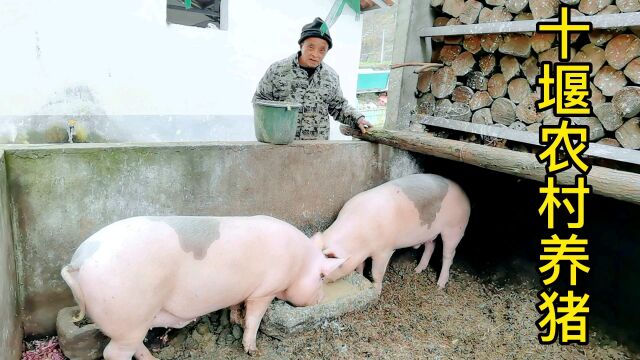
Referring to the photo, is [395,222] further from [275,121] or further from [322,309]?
[275,121]

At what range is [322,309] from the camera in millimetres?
3180

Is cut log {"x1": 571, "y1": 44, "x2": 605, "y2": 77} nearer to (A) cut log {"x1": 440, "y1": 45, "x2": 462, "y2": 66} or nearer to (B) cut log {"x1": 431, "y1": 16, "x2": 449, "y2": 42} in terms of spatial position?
(A) cut log {"x1": 440, "y1": 45, "x2": 462, "y2": 66}

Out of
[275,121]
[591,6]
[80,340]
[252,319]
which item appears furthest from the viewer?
[275,121]

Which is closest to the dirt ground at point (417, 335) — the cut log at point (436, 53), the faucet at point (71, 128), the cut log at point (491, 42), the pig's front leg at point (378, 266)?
the pig's front leg at point (378, 266)

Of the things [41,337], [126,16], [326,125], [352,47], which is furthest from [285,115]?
[352,47]

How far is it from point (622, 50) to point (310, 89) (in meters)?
2.45

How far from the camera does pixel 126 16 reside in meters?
6.62

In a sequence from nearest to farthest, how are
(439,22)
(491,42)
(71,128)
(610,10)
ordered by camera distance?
(610,10)
(491,42)
(439,22)
(71,128)

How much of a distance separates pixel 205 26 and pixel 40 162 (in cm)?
586

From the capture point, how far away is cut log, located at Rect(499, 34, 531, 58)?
363cm

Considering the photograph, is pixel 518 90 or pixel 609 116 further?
pixel 518 90

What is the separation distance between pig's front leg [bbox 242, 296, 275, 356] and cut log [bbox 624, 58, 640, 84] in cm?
293

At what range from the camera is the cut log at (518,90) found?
371 cm

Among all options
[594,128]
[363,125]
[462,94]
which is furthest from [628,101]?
[363,125]
